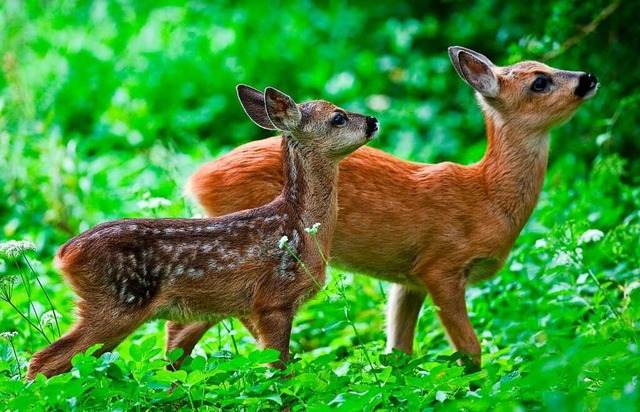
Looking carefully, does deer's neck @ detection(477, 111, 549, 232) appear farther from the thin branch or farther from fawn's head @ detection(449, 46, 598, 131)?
the thin branch

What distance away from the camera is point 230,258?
6.13m

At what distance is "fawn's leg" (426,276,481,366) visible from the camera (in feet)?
23.3

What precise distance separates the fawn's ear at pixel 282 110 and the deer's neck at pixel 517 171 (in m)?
1.61

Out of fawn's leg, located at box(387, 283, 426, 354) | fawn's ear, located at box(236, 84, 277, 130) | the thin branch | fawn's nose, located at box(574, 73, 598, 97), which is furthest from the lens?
the thin branch

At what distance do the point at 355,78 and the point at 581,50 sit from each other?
160 inches

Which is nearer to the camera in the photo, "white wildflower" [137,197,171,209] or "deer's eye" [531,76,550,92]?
"white wildflower" [137,197,171,209]

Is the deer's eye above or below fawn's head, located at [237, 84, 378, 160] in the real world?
below

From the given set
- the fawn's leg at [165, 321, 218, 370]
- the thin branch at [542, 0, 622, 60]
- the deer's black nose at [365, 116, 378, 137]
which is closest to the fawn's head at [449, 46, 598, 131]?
the deer's black nose at [365, 116, 378, 137]

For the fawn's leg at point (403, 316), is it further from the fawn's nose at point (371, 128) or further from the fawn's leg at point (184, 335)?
the fawn's nose at point (371, 128)

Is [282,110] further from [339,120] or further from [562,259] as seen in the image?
[562,259]

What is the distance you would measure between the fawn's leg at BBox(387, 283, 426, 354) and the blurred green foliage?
33 cm

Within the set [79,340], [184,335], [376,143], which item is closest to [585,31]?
[376,143]

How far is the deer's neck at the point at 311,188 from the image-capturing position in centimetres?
646

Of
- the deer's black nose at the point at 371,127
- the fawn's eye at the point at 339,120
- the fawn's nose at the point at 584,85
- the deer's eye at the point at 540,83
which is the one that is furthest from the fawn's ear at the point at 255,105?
the fawn's nose at the point at 584,85
